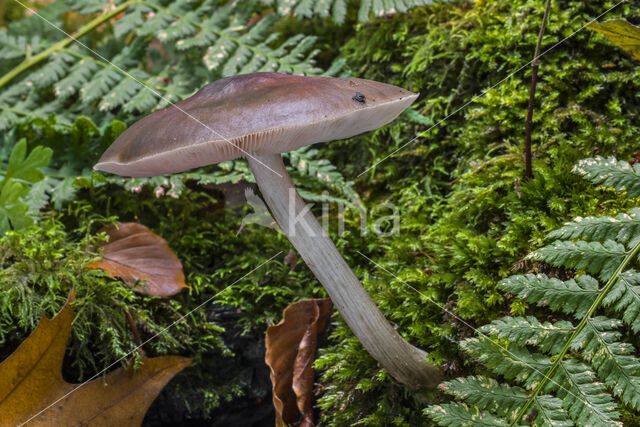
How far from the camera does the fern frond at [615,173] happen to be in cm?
115

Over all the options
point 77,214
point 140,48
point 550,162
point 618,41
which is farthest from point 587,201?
point 140,48

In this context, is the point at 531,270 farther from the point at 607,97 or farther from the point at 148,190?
the point at 148,190

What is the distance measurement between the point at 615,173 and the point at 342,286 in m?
0.76

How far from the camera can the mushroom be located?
114 centimetres

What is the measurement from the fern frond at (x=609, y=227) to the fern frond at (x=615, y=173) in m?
0.06

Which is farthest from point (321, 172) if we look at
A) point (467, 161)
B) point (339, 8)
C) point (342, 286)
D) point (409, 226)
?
point (339, 8)

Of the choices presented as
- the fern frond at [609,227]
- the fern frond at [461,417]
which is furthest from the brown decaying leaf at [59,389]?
the fern frond at [609,227]

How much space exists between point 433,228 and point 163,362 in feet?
3.36

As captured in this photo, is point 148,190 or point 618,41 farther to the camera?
point 148,190

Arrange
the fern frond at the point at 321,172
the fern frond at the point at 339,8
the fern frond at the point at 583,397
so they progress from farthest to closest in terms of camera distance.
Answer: the fern frond at the point at 339,8 < the fern frond at the point at 321,172 < the fern frond at the point at 583,397

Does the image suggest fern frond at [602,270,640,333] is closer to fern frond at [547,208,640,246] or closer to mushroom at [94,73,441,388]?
fern frond at [547,208,640,246]

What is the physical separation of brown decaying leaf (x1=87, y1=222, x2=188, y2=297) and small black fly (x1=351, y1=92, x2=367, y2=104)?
899mm

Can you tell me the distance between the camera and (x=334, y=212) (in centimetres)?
204

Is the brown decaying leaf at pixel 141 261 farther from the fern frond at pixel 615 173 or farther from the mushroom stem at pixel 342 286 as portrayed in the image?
the fern frond at pixel 615 173
